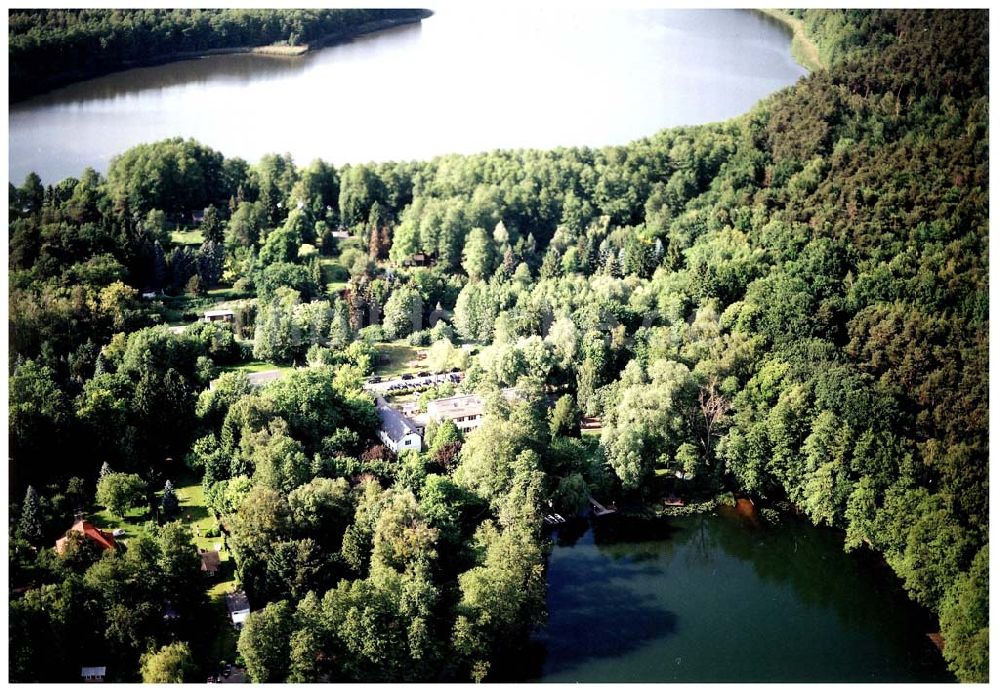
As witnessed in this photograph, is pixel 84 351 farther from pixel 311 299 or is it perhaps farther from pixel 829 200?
pixel 829 200

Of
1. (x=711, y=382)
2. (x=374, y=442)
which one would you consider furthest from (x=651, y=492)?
(x=374, y=442)

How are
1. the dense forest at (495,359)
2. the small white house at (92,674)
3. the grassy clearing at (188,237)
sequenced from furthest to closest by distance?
the grassy clearing at (188,237), the dense forest at (495,359), the small white house at (92,674)

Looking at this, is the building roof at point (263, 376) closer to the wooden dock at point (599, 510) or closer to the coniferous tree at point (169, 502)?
the coniferous tree at point (169, 502)

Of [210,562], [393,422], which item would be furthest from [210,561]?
[393,422]

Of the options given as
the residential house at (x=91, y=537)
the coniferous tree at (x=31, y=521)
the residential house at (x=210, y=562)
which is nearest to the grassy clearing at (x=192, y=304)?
the coniferous tree at (x=31, y=521)

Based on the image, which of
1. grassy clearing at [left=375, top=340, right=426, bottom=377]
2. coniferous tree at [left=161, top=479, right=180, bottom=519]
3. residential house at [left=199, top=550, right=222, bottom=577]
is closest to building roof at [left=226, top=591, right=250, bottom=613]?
residential house at [left=199, top=550, right=222, bottom=577]
